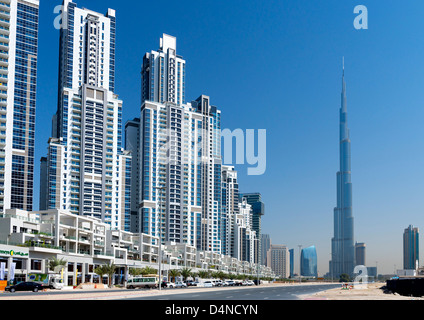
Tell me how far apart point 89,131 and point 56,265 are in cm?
8293

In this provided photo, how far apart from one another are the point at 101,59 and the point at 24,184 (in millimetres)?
62341

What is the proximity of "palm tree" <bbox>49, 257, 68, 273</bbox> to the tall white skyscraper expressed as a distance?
6509cm

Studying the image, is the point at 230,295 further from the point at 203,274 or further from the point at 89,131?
the point at 89,131

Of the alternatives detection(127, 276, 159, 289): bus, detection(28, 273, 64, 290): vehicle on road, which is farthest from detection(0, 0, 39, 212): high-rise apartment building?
detection(28, 273, 64, 290): vehicle on road

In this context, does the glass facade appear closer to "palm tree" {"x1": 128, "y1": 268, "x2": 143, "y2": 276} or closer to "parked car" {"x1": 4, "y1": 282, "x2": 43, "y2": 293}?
"palm tree" {"x1": 128, "y1": 268, "x2": 143, "y2": 276}

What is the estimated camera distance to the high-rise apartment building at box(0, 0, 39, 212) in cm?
13650

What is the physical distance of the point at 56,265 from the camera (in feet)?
280

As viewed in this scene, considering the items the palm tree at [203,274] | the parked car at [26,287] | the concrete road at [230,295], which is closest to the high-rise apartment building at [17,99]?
the palm tree at [203,274]

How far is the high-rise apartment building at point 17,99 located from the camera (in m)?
136

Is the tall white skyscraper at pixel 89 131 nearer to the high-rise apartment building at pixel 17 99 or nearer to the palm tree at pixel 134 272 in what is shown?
the high-rise apartment building at pixel 17 99

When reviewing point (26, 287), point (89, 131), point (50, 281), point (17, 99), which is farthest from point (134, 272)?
point (17, 99)

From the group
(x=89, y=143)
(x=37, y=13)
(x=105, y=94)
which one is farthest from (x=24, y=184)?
(x=37, y=13)

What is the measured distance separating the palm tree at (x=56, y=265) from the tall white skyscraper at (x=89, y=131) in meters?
65.1
